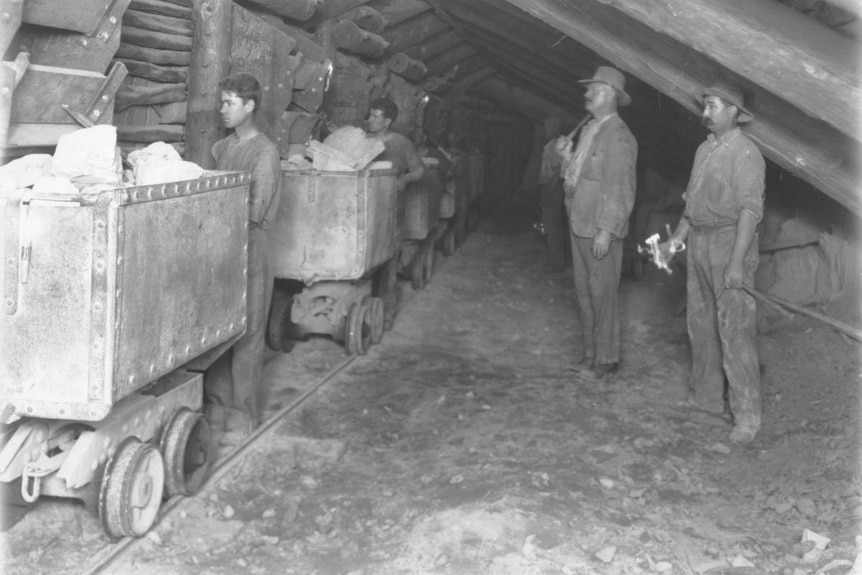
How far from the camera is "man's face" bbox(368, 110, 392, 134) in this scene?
27.5 ft

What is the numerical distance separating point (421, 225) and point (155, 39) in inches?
186

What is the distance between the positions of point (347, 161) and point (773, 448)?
11.6ft

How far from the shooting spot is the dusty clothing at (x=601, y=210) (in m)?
6.84

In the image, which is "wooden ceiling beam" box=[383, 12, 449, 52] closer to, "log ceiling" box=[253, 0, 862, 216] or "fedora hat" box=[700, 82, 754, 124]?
"log ceiling" box=[253, 0, 862, 216]

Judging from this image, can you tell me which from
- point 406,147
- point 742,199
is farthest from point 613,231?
point 406,147

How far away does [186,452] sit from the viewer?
4.66 metres

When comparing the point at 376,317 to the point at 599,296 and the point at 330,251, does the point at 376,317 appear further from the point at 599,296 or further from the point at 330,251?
the point at 599,296

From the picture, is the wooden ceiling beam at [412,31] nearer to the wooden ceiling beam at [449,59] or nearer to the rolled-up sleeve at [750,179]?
the wooden ceiling beam at [449,59]

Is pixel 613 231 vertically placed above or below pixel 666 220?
above

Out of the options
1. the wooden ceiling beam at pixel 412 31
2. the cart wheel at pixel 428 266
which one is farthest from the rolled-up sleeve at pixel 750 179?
the wooden ceiling beam at pixel 412 31

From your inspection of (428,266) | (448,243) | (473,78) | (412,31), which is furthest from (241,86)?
(473,78)

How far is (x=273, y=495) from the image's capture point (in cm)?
497

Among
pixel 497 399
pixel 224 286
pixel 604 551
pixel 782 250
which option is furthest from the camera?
pixel 782 250

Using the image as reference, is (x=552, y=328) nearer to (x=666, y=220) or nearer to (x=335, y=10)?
(x=666, y=220)
